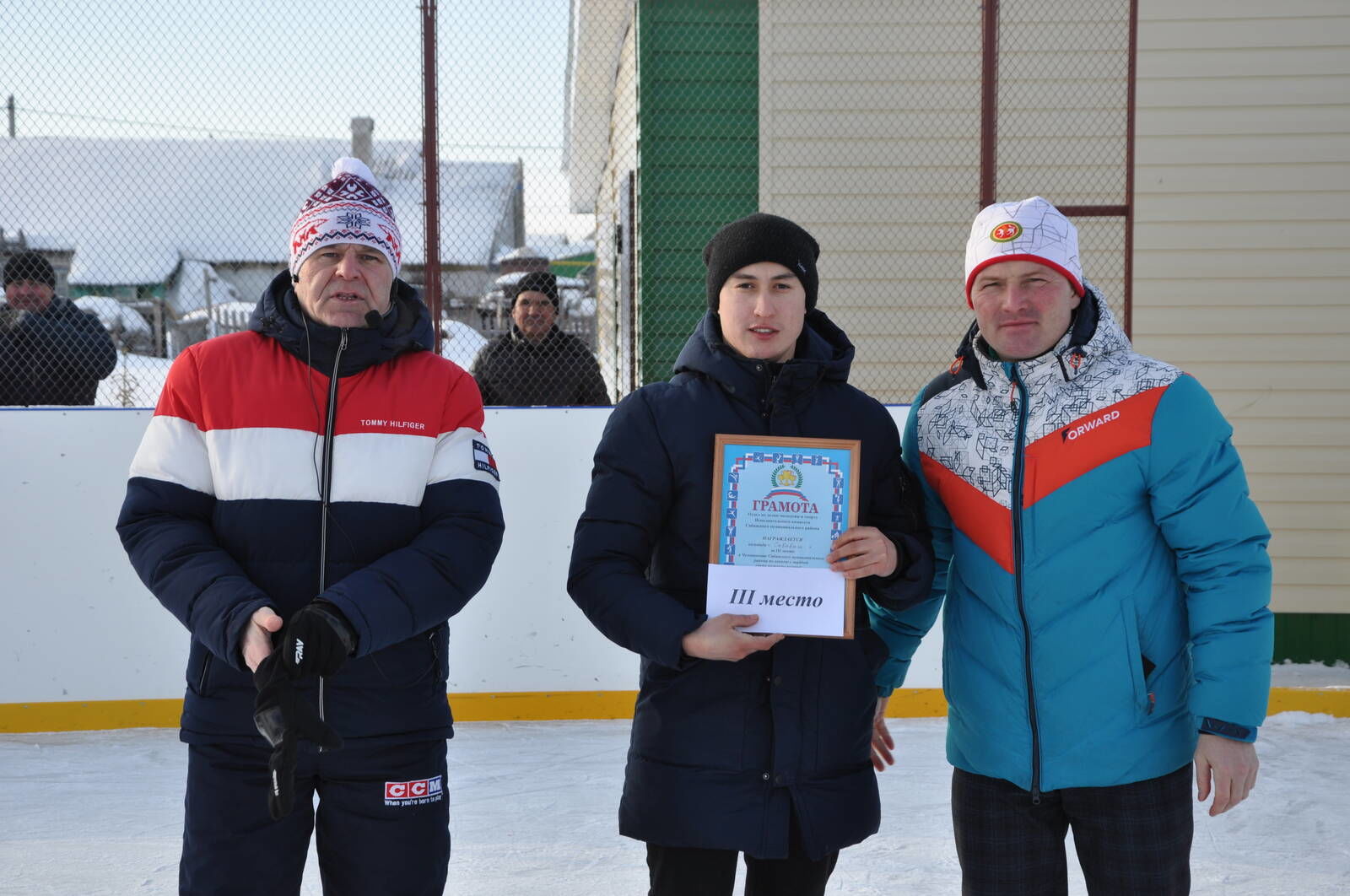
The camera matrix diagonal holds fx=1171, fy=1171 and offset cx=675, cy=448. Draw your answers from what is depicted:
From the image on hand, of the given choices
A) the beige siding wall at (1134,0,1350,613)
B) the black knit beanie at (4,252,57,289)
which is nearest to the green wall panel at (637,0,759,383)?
the beige siding wall at (1134,0,1350,613)

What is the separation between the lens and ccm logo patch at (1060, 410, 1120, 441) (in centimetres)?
179

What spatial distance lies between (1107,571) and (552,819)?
227 cm

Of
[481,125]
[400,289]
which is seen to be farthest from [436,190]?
[400,289]

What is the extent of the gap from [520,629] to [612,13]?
9.20 feet

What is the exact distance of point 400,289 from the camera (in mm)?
2047

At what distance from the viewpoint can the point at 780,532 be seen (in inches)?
69.7

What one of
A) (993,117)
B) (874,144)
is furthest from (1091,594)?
(874,144)

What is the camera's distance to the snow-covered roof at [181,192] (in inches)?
175

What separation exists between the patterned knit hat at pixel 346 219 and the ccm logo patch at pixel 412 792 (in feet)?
2.78

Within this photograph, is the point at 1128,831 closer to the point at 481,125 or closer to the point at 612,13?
the point at 481,125

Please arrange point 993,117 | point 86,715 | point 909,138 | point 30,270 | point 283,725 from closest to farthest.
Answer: point 283,725 < point 86,715 < point 30,270 < point 993,117 < point 909,138

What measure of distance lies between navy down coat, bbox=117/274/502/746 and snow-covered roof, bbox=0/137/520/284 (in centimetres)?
254

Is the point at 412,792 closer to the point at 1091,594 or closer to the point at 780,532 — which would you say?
the point at 780,532

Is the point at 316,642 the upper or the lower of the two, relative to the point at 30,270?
lower
